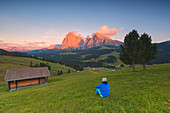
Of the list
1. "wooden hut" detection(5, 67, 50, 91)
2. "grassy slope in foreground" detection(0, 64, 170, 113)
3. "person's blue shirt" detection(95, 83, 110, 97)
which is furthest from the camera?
"wooden hut" detection(5, 67, 50, 91)

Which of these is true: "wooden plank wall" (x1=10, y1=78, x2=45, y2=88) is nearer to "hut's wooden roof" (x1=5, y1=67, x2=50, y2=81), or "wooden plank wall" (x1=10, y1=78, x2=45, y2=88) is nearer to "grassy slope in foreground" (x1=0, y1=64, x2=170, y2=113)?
"hut's wooden roof" (x1=5, y1=67, x2=50, y2=81)

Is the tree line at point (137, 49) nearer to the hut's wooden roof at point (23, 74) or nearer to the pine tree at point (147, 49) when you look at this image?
the pine tree at point (147, 49)

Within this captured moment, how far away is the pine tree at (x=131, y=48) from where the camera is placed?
2416 cm

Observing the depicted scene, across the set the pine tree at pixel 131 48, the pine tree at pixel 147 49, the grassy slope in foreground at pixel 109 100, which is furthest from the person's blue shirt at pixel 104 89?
the pine tree at pixel 147 49

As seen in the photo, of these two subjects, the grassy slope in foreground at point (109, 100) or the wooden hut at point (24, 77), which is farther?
the wooden hut at point (24, 77)

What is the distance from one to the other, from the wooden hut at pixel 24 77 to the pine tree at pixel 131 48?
114 ft

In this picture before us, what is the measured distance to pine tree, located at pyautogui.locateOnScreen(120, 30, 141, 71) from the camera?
24.2 meters

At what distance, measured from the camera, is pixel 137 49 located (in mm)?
24719

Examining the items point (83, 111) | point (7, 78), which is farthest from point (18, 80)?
point (83, 111)

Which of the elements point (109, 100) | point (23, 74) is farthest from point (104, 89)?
point (23, 74)

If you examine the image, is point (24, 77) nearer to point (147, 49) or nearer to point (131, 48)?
point (131, 48)

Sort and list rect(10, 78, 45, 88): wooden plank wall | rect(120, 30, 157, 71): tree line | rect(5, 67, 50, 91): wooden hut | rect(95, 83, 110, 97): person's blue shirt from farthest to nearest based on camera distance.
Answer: rect(10, 78, 45, 88): wooden plank wall → rect(5, 67, 50, 91): wooden hut → rect(120, 30, 157, 71): tree line → rect(95, 83, 110, 97): person's blue shirt

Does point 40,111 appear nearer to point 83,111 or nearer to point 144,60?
point 83,111

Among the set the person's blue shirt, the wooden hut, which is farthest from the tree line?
the wooden hut
